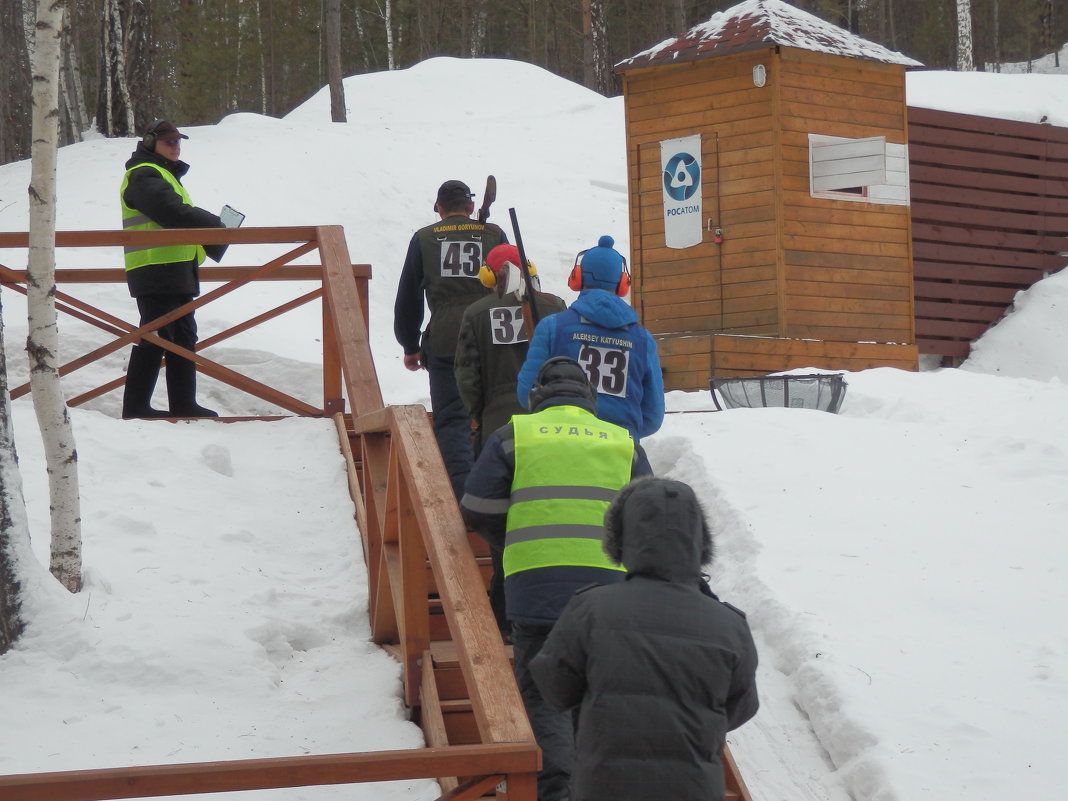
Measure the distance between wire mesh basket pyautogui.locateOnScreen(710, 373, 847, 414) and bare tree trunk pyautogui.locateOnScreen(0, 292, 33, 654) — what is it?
4863 millimetres

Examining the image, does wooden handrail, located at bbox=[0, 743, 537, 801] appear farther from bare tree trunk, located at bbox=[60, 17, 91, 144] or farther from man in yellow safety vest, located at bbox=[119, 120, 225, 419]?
bare tree trunk, located at bbox=[60, 17, 91, 144]

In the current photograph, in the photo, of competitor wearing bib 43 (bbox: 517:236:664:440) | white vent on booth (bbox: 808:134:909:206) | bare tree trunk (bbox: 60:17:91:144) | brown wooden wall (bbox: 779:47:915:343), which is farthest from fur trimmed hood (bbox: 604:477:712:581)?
bare tree trunk (bbox: 60:17:91:144)

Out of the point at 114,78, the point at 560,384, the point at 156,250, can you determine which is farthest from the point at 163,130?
the point at 114,78

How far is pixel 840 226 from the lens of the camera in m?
11.1

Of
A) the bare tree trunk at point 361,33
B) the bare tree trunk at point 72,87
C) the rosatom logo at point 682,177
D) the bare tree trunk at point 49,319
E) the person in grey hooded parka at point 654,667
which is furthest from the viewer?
the bare tree trunk at point 361,33

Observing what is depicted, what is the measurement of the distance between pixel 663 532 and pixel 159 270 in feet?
15.2

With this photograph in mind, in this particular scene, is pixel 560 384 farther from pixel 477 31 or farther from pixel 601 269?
pixel 477 31

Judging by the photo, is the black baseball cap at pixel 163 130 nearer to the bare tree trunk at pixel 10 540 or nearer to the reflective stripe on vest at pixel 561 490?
the bare tree trunk at pixel 10 540

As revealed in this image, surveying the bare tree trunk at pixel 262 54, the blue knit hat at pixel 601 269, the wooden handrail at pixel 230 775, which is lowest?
the wooden handrail at pixel 230 775

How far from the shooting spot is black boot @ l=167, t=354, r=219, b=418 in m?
6.74

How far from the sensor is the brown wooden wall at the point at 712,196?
10789mm

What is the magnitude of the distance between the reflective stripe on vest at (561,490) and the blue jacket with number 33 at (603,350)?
85cm

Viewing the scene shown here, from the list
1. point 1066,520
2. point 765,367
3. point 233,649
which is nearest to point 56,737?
point 233,649

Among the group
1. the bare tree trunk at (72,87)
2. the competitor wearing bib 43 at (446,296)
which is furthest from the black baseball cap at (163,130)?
the bare tree trunk at (72,87)
